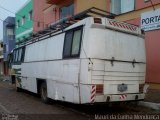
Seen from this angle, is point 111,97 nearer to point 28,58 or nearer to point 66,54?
point 66,54

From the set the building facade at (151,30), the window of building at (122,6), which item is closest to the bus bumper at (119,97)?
A: the building facade at (151,30)

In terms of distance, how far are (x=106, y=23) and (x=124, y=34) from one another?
0.88m

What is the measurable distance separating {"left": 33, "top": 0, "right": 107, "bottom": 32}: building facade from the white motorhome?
9.16 metres

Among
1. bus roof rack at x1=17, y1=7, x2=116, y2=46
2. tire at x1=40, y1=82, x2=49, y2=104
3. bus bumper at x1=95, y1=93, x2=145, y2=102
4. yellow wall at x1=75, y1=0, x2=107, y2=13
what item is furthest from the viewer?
yellow wall at x1=75, y1=0, x2=107, y2=13

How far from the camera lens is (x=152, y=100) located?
1346 cm

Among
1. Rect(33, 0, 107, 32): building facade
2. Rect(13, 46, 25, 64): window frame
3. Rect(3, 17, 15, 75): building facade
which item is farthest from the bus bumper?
Rect(3, 17, 15, 75): building facade

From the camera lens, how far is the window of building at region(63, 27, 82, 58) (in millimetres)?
11023

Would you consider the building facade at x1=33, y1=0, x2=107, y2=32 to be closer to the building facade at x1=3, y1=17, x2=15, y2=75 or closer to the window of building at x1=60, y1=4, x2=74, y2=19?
the window of building at x1=60, y1=4, x2=74, y2=19

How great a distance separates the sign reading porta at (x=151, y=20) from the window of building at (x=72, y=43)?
561 centimetres

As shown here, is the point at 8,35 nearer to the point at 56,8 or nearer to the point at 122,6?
the point at 56,8

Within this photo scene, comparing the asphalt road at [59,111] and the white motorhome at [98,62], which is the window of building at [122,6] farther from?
the asphalt road at [59,111]

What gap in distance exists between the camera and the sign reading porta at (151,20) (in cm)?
1587

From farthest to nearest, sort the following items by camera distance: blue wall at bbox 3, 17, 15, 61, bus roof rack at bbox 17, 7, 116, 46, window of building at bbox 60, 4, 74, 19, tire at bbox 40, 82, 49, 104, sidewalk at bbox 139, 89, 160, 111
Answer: blue wall at bbox 3, 17, 15, 61, window of building at bbox 60, 4, 74, 19, tire at bbox 40, 82, 49, 104, sidewalk at bbox 139, 89, 160, 111, bus roof rack at bbox 17, 7, 116, 46

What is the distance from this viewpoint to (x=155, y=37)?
629 inches
